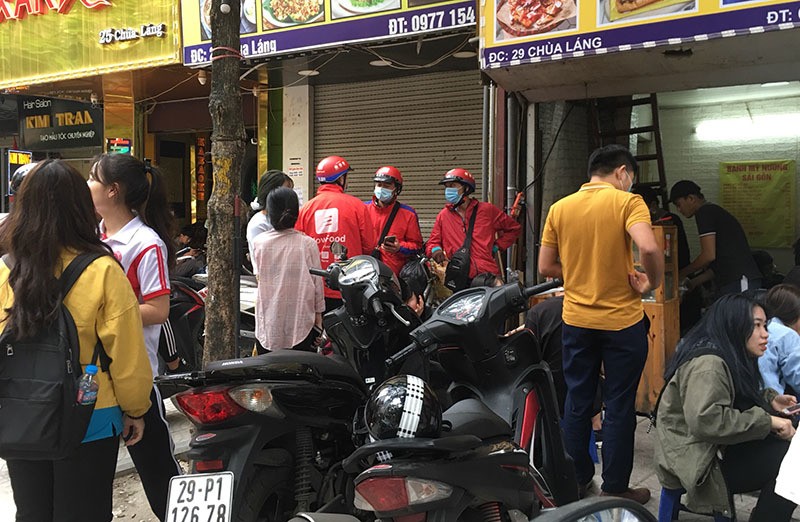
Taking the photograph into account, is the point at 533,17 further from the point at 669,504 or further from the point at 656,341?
the point at 669,504

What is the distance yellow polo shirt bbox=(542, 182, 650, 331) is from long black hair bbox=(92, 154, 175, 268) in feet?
7.24

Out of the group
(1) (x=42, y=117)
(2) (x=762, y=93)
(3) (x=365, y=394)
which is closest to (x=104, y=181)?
(3) (x=365, y=394)

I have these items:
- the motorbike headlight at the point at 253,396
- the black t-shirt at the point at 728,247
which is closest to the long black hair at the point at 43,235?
the motorbike headlight at the point at 253,396

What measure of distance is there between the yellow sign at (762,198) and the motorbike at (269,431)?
24.5ft

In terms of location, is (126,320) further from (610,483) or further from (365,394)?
(610,483)

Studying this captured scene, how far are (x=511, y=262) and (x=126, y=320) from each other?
16.2 feet

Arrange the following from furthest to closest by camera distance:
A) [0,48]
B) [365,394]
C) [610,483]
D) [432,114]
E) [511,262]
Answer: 1. [0,48]
2. [432,114]
3. [511,262]
4. [610,483]
5. [365,394]

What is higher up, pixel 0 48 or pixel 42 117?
pixel 0 48

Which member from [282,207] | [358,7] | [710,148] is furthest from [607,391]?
[710,148]

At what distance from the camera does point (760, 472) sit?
10.2 feet

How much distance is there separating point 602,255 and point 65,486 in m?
2.80

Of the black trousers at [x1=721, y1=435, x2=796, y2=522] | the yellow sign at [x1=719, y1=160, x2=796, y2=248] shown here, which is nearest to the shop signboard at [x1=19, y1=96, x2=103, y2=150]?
the yellow sign at [x1=719, y1=160, x2=796, y2=248]

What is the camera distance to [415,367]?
3.34m

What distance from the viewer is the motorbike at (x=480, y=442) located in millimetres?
1973
